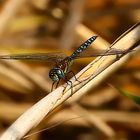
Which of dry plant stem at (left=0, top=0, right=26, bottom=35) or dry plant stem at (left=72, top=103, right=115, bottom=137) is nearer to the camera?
dry plant stem at (left=72, top=103, right=115, bottom=137)

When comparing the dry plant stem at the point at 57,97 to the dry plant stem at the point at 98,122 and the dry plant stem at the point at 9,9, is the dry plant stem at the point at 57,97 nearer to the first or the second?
the dry plant stem at the point at 98,122

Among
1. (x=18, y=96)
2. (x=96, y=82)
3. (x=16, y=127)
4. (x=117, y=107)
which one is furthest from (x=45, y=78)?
(x=16, y=127)

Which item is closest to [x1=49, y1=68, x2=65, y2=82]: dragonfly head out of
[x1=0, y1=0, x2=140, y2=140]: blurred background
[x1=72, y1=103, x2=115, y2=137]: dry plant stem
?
[x1=0, y1=0, x2=140, y2=140]: blurred background

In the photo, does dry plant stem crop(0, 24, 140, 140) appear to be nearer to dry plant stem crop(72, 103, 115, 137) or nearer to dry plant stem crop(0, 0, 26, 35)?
dry plant stem crop(72, 103, 115, 137)

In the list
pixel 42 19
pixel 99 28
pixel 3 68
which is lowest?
pixel 3 68

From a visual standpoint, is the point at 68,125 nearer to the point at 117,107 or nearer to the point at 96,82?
the point at 117,107

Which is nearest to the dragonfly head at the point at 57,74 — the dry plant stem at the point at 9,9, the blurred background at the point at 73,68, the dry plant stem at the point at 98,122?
the blurred background at the point at 73,68
